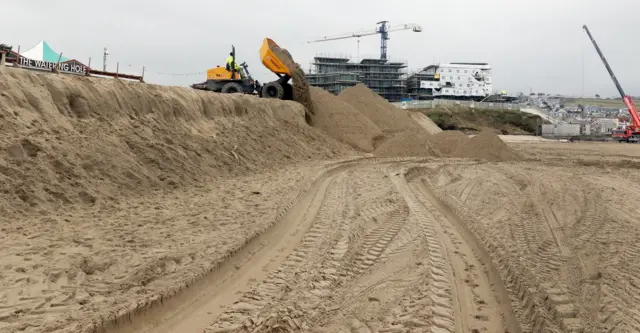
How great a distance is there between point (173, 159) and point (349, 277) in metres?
5.99

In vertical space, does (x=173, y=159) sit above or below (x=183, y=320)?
above

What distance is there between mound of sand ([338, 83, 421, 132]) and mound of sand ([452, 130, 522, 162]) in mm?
4439

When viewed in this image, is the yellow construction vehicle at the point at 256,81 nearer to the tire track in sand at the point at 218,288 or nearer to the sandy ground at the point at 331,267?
the sandy ground at the point at 331,267

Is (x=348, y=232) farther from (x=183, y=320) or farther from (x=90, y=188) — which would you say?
(x=90, y=188)

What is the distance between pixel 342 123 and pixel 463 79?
101 m

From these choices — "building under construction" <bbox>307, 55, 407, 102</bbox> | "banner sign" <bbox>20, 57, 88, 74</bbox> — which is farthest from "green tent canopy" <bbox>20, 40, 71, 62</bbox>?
"building under construction" <bbox>307, 55, 407, 102</bbox>

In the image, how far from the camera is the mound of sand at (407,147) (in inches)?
754

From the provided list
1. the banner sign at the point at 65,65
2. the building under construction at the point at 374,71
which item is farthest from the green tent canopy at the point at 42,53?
the building under construction at the point at 374,71

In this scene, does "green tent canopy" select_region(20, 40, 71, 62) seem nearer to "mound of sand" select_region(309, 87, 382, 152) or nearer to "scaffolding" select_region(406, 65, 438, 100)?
"mound of sand" select_region(309, 87, 382, 152)

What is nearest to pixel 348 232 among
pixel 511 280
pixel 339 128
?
pixel 511 280

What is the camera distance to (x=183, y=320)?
3.49m

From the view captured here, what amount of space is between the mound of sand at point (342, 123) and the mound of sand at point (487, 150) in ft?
13.5

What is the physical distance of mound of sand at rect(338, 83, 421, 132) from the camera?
79.2 ft

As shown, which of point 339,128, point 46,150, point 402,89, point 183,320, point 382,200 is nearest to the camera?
point 183,320
